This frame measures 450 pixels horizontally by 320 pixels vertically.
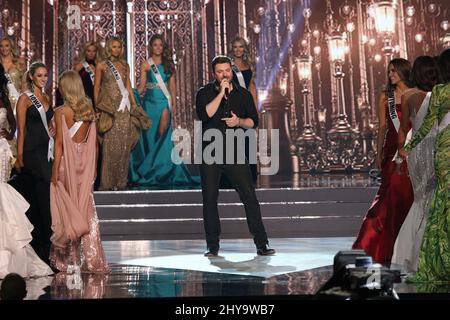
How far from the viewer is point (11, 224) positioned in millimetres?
6734

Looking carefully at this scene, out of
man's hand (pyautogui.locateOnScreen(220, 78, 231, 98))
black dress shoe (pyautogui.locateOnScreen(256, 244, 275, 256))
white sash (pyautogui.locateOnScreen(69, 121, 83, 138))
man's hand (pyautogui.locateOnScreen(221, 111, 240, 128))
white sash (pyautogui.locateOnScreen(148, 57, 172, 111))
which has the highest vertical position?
white sash (pyautogui.locateOnScreen(148, 57, 172, 111))

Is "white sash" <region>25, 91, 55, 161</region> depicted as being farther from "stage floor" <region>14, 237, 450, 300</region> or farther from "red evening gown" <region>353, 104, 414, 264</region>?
"red evening gown" <region>353, 104, 414, 264</region>

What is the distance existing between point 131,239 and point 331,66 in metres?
7.13

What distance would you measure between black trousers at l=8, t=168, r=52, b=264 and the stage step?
2.42 metres

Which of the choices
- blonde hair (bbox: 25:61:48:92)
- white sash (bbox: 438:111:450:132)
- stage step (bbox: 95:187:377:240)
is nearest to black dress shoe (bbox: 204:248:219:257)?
stage step (bbox: 95:187:377:240)

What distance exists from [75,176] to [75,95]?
58 cm

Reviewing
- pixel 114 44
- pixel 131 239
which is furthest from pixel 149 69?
pixel 131 239

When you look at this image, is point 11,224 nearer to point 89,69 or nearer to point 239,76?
point 239,76

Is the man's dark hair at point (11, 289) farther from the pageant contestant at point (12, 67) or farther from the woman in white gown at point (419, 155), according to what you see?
the pageant contestant at point (12, 67)

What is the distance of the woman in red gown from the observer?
24.4ft

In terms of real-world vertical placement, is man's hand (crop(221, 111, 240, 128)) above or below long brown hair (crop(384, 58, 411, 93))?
below

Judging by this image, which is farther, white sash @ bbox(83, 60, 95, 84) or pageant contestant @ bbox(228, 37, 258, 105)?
white sash @ bbox(83, 60, 95, 84)

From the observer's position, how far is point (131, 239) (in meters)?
9.59

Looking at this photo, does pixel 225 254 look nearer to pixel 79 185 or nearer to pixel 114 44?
pixel 79 185
